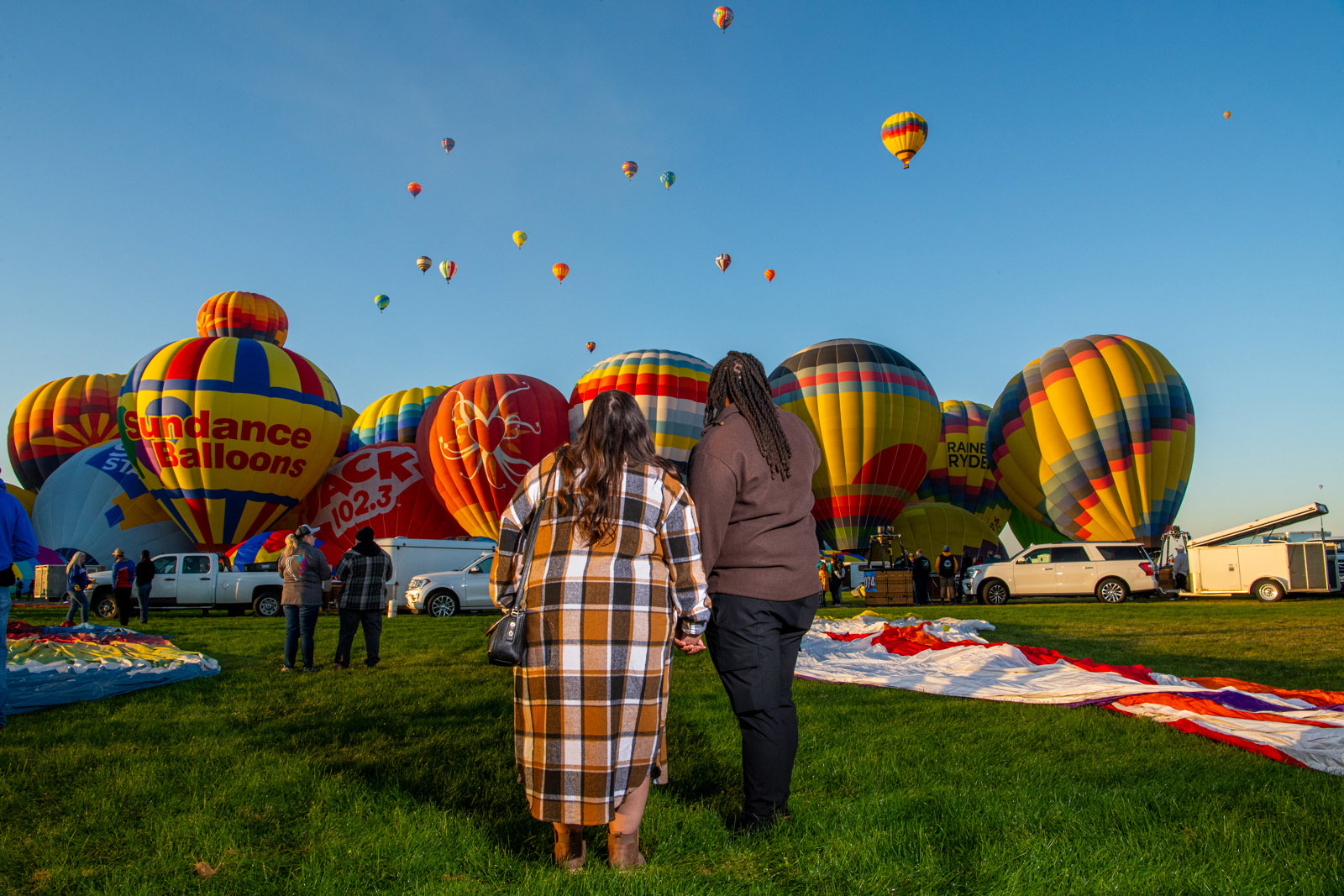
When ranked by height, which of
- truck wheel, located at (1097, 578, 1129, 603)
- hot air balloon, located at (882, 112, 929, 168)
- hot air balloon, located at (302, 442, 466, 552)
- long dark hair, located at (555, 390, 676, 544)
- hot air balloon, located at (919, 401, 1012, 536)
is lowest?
truck wheel, located at (1097, 578, 1129, 603)

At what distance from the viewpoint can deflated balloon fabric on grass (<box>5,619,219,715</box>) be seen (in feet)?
20.8

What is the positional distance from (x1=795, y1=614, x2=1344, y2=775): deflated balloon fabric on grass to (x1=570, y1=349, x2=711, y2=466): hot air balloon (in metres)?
17.1

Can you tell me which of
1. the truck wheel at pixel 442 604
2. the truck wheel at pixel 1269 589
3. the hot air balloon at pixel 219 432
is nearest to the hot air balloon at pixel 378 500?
the hot air balloon at pixel 219 432

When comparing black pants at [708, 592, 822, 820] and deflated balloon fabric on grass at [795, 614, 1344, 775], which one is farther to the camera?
deflated balloon fabric on grass at [795, 614, 1344, 775]

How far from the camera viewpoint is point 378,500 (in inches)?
1067

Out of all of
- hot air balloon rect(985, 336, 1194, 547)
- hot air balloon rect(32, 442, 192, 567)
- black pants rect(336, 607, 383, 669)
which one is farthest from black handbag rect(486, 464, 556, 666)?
hot air balloon rect(32, 442, 192, 567)

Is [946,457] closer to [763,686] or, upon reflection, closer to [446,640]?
[446,640]

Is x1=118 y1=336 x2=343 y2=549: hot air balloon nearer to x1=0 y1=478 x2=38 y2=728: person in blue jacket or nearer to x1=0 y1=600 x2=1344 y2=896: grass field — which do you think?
x1=0 y1=600 x2=1344 y2=896: grass field

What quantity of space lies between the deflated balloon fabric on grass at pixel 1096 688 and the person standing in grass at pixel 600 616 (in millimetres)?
3384

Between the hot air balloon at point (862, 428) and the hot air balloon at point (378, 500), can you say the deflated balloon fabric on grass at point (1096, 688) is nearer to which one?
the hot air balloon at point (862, 428)

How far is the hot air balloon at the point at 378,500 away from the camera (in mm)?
26469

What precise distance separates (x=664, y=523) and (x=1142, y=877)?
181 centimetres

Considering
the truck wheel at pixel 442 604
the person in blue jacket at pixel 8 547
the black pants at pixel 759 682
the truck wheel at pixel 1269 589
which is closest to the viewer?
the black pants at pixel 759 682

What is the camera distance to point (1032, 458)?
28766 millimetres
